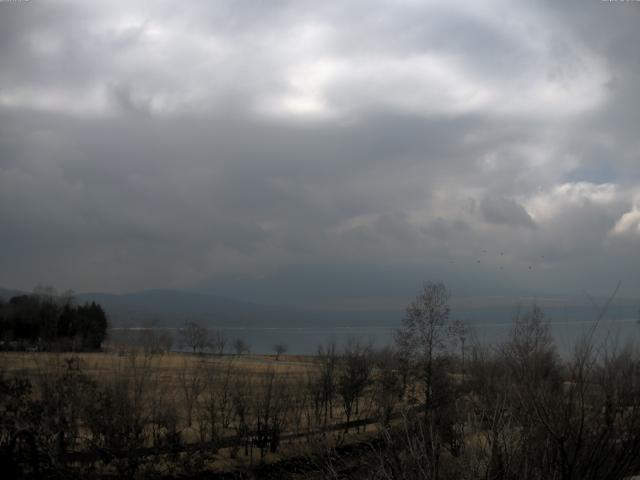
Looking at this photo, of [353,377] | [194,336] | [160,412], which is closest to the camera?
[160,412]

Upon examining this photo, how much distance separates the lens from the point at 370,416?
39500 mm

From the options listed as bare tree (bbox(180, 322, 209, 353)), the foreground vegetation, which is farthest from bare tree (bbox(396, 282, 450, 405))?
bare tree (bbox(180, 322, 209, 353))

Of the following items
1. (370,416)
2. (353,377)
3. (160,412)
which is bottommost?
(370,416)

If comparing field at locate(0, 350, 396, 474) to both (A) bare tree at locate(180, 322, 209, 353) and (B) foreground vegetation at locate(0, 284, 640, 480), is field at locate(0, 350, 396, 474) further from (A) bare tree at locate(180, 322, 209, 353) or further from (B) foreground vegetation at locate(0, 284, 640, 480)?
(A) bare tree at locate(180, 322, 209, 353)

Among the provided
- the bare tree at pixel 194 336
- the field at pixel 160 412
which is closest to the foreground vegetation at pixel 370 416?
the field at pixel 160 412

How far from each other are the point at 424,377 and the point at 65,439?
82.6 feet

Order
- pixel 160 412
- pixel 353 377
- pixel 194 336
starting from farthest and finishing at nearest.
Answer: pixel 194 336
pixel 353 377
pixel 160 412

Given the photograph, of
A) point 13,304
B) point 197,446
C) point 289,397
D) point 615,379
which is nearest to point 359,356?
point 289,397

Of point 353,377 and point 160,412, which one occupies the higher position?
point 160,412

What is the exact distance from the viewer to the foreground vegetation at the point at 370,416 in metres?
8.05

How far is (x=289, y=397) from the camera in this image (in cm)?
3041

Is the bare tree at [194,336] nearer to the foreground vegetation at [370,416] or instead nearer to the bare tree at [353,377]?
the foreground vegetation at [370,416]

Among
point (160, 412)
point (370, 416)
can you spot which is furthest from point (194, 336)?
point (160, 412)

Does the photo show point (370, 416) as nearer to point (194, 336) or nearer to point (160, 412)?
point (160, 412)
